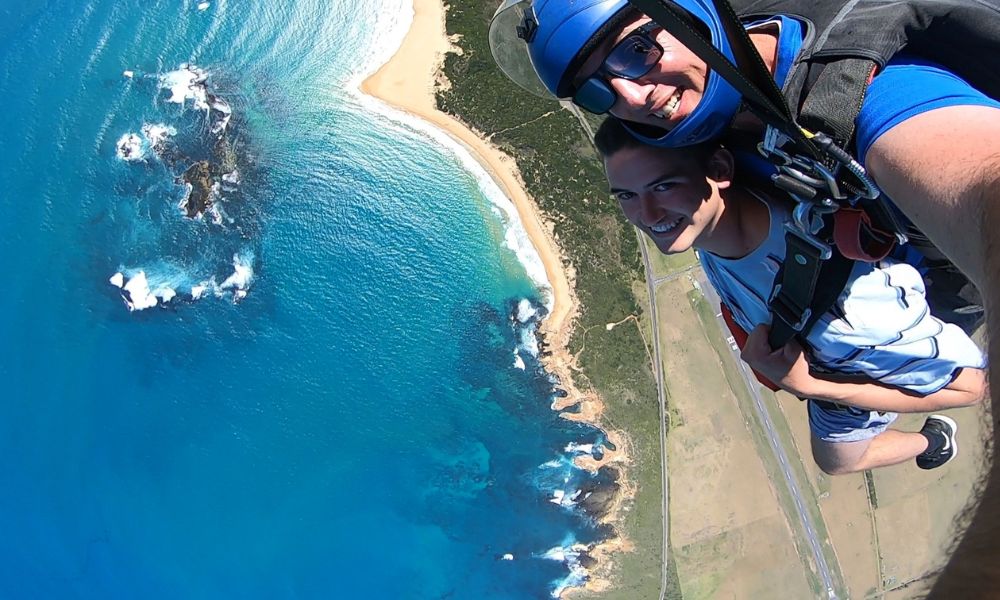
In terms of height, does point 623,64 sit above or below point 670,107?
above

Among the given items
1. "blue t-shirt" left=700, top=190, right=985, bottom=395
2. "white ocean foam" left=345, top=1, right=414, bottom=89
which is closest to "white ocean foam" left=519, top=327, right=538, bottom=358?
"white ocean foam" left=345, top=1, right=414, bottom=89

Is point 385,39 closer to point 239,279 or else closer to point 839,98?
point 239,279

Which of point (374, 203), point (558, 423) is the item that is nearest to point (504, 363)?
point (558, 423)

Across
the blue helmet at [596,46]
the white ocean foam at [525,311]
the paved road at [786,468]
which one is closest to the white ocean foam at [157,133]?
the white ocean foam at [525,311]

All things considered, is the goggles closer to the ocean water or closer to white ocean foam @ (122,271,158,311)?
the ocean water

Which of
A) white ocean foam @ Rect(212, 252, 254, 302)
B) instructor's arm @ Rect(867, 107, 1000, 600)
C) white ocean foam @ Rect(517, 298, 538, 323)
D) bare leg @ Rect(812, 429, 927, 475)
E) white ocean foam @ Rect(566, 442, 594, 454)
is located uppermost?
white ocean foam @ Rect(212, 252, 254, 302)

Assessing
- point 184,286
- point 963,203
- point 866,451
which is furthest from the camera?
point 184,286

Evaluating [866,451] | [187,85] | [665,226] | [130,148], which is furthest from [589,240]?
[665,226]

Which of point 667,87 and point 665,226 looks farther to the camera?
point 665,226
